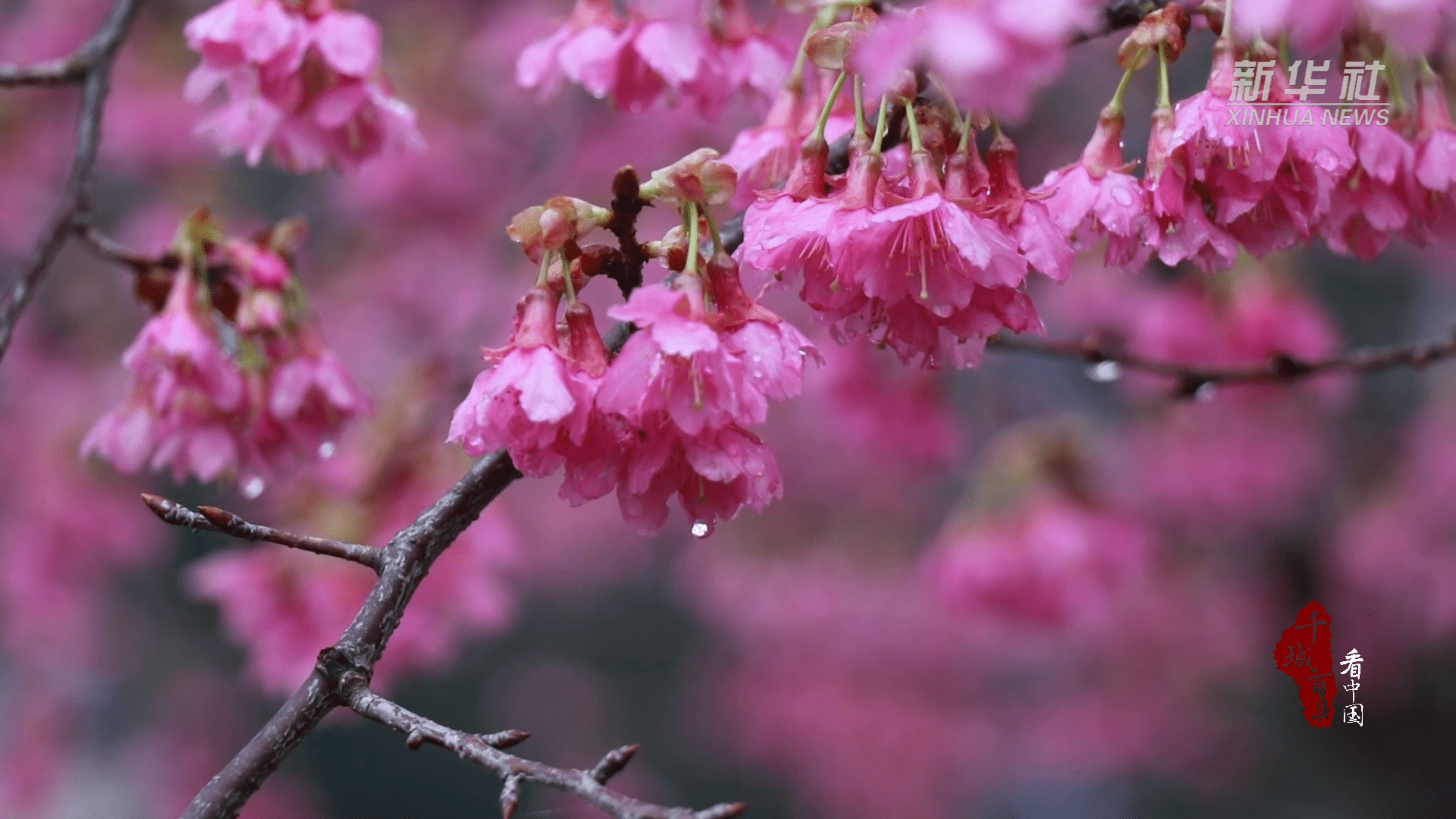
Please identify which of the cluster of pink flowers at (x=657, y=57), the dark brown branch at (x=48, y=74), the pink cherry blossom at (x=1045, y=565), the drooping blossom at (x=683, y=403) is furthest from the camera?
the pink cherry blossom at (x=1045, y=565)

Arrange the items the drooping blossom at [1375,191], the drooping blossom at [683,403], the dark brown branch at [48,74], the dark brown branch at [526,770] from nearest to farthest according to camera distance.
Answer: the dark brown branch at [526,770] → the drooping blossom at [683,403] → the drooping blossom at [1375,191] → the dark brown branch at [48,74]

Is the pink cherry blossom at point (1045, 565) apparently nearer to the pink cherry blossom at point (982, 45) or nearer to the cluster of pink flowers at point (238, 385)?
the cluster of pink flowers at point (238, 385)

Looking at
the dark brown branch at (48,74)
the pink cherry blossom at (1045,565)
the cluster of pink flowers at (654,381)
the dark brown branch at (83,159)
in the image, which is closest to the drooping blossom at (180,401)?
the dark brown branch at (83,159)

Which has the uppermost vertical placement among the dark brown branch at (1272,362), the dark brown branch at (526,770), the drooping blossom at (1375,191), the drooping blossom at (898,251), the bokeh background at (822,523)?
the bokeh background at (822,523)

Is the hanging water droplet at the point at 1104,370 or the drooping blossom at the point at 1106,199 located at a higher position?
the hanging water droplet at the point at 1104,370

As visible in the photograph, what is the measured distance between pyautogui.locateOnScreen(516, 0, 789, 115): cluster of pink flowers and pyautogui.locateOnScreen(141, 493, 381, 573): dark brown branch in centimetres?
48

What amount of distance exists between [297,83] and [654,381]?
619mm

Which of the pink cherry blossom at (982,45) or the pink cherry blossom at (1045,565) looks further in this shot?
the pink cherry blossom at (1045,565)

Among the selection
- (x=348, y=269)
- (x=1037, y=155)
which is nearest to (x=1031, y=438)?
(x=1037, y=155)

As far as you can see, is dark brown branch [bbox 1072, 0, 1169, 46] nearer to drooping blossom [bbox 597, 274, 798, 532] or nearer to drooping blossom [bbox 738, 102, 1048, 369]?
drooping blossom [bbox 738, 102, 1048, 369]

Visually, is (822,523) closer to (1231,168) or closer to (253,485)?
(253,485)

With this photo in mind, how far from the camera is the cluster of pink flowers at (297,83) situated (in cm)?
99

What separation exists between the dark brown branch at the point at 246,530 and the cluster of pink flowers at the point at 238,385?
40 centimetres

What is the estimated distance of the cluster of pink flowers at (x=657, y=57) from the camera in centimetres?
97
